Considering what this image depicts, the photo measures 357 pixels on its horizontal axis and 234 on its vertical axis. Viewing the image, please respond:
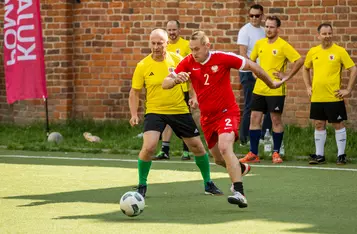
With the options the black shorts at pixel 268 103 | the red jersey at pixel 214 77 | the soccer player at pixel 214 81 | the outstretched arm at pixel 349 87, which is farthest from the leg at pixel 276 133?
the red jersey at pixel 214 77

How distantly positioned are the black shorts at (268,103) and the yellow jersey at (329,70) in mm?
578

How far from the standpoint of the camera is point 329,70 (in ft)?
51.9

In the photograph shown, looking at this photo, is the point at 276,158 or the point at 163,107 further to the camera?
the point at 276,158

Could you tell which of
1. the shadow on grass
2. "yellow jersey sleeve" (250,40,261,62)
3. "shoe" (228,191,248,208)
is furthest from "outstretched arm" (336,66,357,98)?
"shoe" (228,191,248,208)

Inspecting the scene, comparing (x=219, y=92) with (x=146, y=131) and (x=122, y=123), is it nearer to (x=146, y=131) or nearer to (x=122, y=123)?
(x=146, y=131)

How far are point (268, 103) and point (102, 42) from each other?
514 cm

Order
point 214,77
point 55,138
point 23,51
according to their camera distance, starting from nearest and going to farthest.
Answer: point 214,77
point 55,138
point 23,51

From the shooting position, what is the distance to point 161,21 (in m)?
19.8

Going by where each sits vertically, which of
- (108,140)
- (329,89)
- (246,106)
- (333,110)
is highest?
(329,89)

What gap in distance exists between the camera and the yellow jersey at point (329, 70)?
51.8ft

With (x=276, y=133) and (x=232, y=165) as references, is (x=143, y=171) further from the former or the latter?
(x=276, y=133)

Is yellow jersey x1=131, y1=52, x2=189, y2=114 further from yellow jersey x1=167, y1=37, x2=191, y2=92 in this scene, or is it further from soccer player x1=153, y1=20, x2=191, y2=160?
yellow jersey x1=167, y1=37, x2=191, y2=92

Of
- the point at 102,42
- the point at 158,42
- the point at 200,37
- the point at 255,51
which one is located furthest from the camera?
the point at 102,42

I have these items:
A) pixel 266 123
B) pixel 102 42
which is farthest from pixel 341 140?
pixel 102 42
